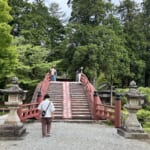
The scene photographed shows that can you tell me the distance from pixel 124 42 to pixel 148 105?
1493 centimetres

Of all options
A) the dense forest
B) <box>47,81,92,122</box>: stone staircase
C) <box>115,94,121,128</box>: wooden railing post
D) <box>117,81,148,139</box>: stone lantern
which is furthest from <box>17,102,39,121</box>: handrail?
the dense forest

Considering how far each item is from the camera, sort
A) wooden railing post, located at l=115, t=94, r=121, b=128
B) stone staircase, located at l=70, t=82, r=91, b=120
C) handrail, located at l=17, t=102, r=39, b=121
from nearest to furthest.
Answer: wooden railing post, located at l=115, t=94, r=121, b=128
handrail, located at l=17, t=102, r=39, b=121
stone staircase, located at l=70, t=82, r=91, b=120

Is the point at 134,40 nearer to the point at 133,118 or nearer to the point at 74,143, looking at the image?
the point at 133,118

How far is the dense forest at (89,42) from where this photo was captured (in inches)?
1306

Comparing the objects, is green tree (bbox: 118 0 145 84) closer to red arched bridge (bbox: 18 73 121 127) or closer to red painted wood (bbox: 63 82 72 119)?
red painted wood (bbox: 63 82 72 119)

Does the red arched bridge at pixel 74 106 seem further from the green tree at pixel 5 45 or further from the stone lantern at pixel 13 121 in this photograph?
the green tree at pixel 5 45

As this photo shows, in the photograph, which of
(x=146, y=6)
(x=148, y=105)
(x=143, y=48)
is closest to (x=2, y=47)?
(x=148, y=105)

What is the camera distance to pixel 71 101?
2292 cm

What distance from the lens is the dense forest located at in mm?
33166

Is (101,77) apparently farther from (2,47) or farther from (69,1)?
(2,47)

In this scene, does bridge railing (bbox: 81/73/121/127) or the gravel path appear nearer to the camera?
the gravel path

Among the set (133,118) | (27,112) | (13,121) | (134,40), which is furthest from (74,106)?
(134,40)

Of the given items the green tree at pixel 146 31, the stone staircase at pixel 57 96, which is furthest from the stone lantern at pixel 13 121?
the green tree at pixel 146 31

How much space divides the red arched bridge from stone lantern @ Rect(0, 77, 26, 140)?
313 centimetres
